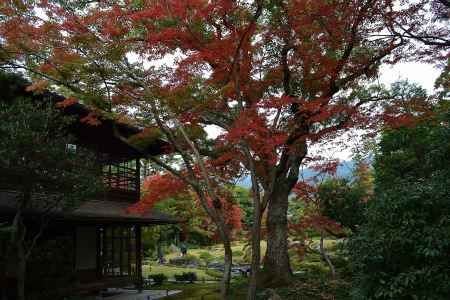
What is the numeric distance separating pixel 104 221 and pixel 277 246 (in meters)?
5.51

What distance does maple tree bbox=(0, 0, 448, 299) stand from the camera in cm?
970

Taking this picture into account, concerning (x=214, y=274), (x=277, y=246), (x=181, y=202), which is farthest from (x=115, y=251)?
(x=181, y=202)

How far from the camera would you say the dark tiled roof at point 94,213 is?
10305 millimetres

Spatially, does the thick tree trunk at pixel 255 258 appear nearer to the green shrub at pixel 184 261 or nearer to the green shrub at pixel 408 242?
the green shrub at pixel 408 242

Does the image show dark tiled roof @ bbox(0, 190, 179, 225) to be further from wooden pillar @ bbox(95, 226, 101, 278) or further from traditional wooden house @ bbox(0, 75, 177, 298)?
wooden pillar @ bbox(95, 226, 101, 278)

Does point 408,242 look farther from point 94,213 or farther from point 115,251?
point 115,251

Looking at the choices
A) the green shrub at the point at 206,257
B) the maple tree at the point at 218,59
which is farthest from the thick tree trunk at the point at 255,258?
the green shrub at the point at 206,257

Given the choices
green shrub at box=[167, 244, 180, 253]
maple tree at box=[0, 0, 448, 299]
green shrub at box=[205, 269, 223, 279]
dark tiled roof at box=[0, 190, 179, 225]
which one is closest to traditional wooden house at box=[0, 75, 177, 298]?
dark tiled roof at box=[0, 190, 179, 225]

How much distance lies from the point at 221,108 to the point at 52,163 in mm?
4871

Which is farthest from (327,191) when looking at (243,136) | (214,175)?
(243,136)

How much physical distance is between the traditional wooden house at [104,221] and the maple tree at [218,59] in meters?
2.74

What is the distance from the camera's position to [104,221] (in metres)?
13.6

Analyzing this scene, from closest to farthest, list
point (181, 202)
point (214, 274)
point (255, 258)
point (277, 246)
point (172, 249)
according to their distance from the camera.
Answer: point (255, 258), point (277, 246), point (214, 274), point (181, 202), point (172, 249)

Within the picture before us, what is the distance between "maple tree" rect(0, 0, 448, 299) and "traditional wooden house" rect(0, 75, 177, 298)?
2737 mm
